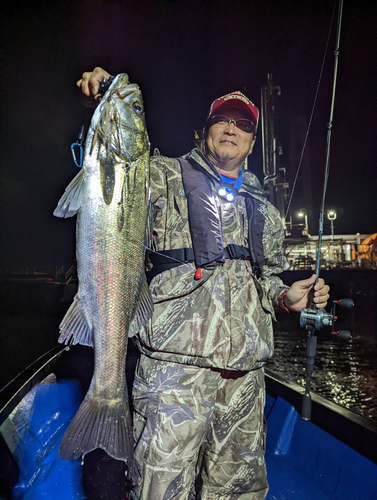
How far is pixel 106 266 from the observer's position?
1.80m

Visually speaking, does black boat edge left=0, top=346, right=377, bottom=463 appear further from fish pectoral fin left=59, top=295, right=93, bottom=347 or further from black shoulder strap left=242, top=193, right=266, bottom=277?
fish pectoral fin left=59, top=295, right=93, bottom=347

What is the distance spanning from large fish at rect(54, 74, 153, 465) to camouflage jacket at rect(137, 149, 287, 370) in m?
0.35

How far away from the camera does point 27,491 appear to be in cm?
301

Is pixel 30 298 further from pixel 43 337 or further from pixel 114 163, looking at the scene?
pixel 114 163

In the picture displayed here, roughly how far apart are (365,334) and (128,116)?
16090mm

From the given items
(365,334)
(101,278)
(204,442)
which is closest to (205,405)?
(204,442)

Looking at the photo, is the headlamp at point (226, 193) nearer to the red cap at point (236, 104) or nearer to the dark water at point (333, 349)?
the red cap at point (236, 104)

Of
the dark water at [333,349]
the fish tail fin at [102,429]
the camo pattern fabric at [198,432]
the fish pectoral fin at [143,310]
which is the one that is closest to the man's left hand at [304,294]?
the camo pattern fabric at [198,432]

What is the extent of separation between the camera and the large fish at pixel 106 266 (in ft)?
5.73

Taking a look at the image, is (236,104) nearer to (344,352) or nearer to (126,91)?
(126,91)

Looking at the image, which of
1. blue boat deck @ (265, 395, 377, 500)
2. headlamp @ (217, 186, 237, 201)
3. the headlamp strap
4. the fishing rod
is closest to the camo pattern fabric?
the fishing rod

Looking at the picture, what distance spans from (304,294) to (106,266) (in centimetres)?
169

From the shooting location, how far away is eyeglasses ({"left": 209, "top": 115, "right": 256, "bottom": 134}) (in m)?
2.81

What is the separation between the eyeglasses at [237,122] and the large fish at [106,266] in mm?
1224
